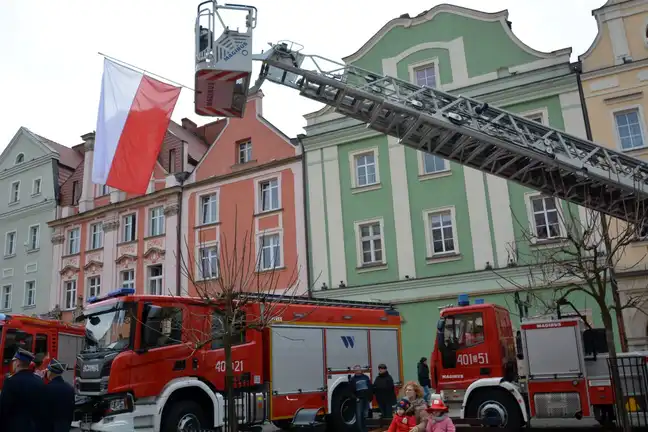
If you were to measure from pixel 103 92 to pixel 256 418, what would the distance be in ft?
27.7

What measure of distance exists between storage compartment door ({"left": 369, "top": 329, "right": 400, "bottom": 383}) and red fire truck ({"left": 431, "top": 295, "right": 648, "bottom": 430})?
101 inches

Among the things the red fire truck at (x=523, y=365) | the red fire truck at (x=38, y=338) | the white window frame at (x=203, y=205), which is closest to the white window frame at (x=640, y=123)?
the red fire truck at (x=523, y=365)

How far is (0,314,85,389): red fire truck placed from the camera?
14117 mm

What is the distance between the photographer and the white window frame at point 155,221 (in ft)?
91.0

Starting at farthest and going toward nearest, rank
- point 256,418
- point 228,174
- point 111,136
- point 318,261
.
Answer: point 228,174 < point 318,261 < point 111,136 < point 256,418

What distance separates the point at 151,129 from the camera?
14336mm

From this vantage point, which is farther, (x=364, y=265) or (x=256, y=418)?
(x=364, y=265)

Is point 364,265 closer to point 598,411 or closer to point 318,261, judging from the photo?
point 318,261

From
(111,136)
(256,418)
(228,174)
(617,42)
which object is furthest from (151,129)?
(617,42)

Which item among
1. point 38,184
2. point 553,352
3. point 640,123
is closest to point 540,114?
point 640,123

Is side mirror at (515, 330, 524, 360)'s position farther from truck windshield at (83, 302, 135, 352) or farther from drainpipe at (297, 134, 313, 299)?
drainpipe at (297, 134, 313, 299)

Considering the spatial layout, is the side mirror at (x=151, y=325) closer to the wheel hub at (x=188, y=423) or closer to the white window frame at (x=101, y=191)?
the wheel hub at (x=188, y=423)

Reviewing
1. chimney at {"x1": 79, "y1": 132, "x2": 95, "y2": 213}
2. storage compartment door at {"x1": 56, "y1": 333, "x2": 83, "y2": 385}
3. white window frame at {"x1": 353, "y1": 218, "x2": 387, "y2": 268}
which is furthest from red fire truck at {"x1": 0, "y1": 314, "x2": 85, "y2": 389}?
chimney at {"x1": 79, "y1": 132, "x2": 95, "y2": 213}

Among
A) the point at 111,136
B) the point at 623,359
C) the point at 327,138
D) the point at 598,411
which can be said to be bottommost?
Answer: the point at 598,411
